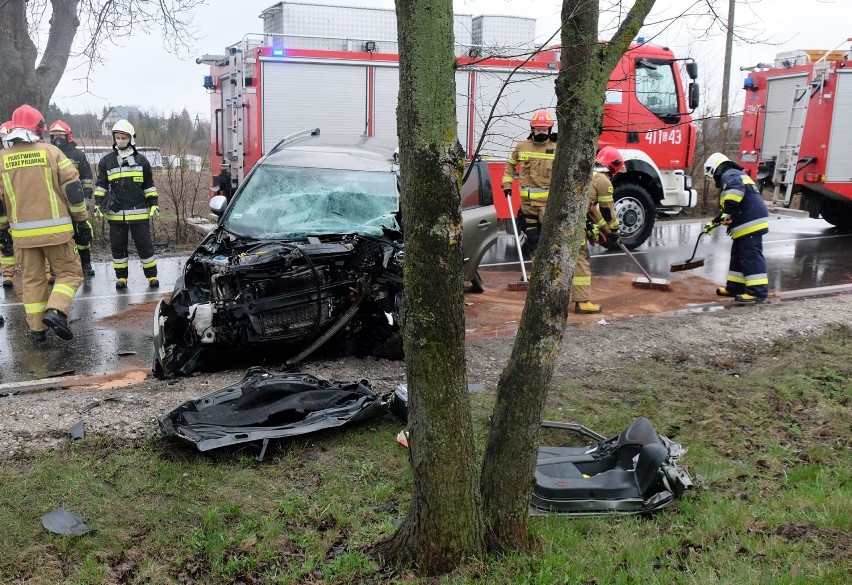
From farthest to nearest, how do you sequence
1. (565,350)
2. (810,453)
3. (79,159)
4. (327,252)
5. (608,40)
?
(79,159) → (565,350) → (327,252) → (810,453) → (608,40)

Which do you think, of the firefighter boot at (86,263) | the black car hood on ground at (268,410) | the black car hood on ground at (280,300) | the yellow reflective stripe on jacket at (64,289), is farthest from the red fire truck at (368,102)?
the black car hood on ground at (268,410)

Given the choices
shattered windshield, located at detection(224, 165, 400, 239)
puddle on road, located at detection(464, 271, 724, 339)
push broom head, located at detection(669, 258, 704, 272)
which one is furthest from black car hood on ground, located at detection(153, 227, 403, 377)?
push broom head, located at detection(669, 258, 704, 272)

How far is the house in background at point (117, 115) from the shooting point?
14102 mm

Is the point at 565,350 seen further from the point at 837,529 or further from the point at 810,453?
the point at 837,529

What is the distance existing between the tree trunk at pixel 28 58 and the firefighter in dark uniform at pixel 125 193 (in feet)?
14.2

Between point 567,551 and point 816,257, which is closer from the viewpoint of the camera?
point 567,551

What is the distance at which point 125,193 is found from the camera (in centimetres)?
878

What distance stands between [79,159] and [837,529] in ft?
33.4

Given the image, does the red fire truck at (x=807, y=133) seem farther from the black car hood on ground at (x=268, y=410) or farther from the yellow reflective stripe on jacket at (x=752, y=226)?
the black car hood on ground at (x=268, y=410)

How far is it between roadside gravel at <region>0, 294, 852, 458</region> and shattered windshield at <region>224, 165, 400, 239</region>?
3.62ft

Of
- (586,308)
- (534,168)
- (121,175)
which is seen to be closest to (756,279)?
(586,308)

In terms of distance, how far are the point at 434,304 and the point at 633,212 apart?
9489 millimetres

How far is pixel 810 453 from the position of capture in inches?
176

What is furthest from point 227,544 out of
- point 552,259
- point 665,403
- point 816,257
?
point 816,257
